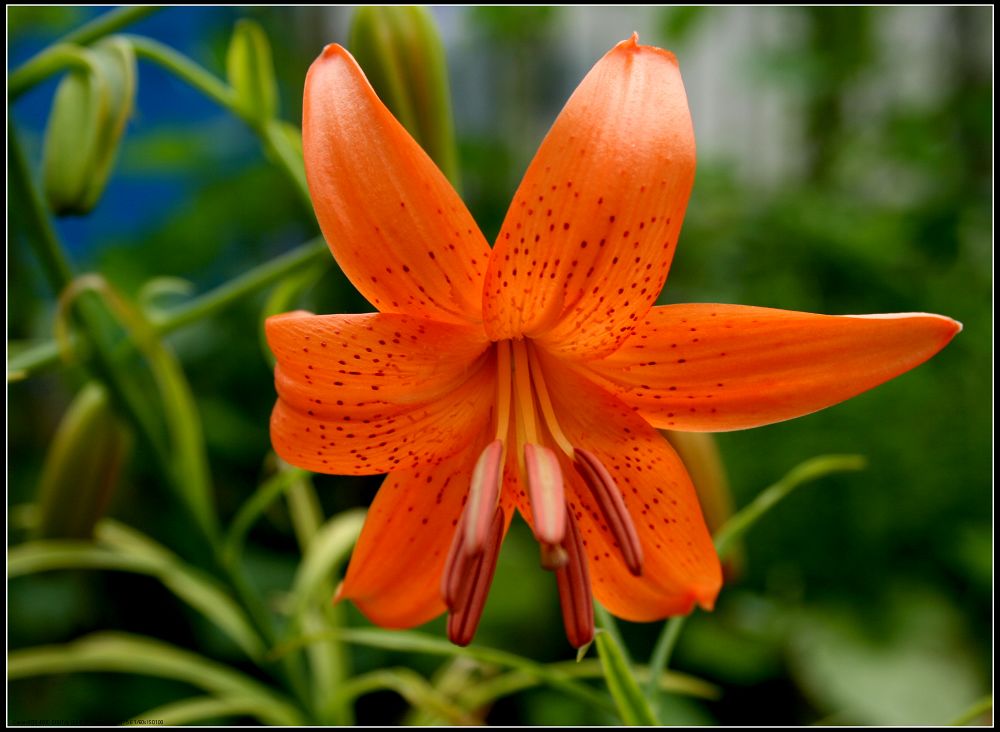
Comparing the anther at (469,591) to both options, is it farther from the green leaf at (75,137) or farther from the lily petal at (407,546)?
the green leaf at (75,137)

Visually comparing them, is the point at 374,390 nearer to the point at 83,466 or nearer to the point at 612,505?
the point at 612,505

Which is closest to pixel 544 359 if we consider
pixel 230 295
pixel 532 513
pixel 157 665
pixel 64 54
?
pixel 532 513

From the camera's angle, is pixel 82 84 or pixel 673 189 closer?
pixel 673 189

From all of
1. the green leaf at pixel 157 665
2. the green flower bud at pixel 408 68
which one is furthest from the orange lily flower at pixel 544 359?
the green leaf at pixel 157 665

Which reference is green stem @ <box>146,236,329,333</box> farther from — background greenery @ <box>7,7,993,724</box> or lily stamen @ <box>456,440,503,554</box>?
background greenery @ <box>7,7,993,724</box>

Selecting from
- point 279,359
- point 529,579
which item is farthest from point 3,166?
point 529,579

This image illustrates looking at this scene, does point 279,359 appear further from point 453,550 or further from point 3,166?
point 3,166

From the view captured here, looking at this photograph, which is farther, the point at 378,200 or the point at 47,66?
the point at 47,66
